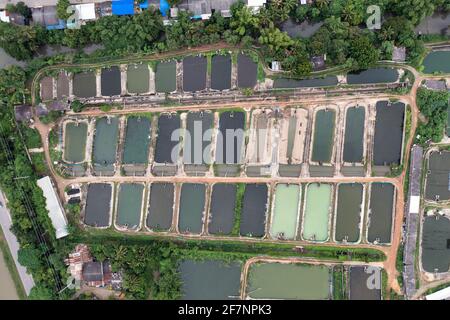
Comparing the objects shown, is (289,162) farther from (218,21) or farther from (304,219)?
(218,21)

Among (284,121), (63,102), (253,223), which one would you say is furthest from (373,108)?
(63,102)

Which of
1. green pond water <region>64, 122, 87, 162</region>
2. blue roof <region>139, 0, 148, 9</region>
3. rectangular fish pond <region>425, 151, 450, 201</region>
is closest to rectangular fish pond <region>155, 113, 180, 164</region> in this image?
green pond water <region>64, 122, 87, 162</region>

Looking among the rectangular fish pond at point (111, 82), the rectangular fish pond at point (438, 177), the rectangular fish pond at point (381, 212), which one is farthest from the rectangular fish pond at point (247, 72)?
the rectangular fish pond at point (438, 177)

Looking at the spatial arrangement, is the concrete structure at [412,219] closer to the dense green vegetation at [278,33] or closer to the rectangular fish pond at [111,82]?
the dense green vegetation at [278,33]

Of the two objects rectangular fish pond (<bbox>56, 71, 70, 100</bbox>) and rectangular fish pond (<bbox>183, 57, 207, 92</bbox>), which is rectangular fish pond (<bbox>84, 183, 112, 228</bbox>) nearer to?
rectangular fish pond (<bbox>56, 71, 70, 100</bbox>)

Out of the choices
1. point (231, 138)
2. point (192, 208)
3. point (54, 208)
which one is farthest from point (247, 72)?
point (54, 208)
